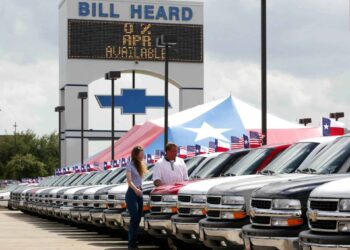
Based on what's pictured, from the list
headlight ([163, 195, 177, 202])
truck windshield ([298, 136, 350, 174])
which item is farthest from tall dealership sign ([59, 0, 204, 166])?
truck windshield ([298, 136, 350, 174])

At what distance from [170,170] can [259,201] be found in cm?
617

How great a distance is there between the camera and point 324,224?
11273 mm

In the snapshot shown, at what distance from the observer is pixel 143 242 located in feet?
70.2

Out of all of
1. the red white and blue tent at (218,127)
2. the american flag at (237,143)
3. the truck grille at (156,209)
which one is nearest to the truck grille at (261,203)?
the truck grille at (156,209)

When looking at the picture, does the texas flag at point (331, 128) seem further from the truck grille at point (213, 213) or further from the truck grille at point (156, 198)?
the truck grille at point (213, 213)

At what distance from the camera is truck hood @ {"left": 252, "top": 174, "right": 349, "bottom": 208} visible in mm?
12539

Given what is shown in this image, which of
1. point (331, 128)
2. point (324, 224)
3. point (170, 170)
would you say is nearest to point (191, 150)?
point (331, 128)

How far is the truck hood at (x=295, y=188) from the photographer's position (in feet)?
41.1

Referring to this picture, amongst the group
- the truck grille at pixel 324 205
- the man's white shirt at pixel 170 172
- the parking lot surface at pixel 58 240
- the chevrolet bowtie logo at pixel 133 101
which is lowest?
the parking lot surface at pixel 58 240

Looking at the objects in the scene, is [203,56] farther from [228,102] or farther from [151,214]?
[151,214]

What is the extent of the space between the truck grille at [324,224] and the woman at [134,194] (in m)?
7.42

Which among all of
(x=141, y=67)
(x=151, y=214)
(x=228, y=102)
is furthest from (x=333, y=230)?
(x=141, y=67)

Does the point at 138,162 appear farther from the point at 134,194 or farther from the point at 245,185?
the point at 245,185

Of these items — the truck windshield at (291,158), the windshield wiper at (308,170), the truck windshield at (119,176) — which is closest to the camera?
the windshield wiper at (308,170)
